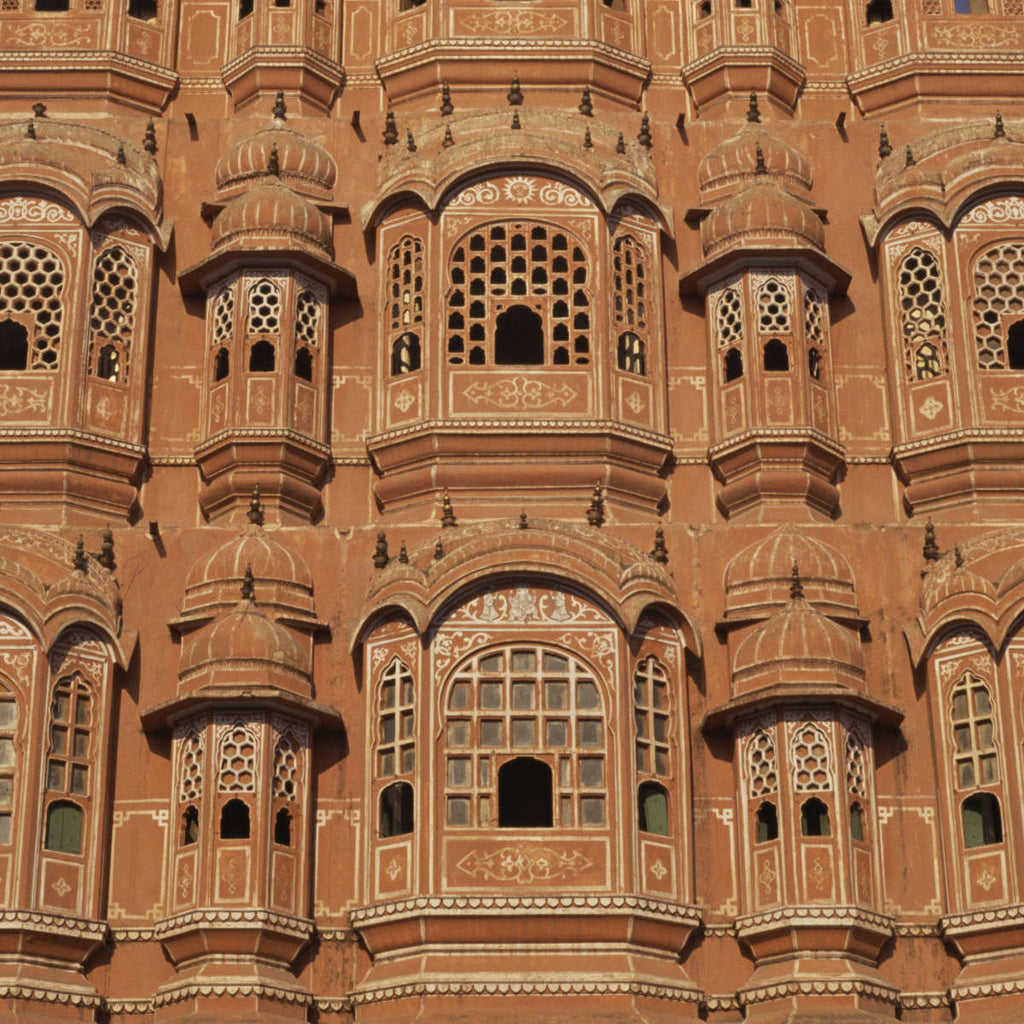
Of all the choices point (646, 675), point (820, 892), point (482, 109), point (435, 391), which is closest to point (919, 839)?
point (820, 892)

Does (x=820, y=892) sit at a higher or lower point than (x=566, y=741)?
lower

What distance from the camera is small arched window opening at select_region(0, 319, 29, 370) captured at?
1018 inches

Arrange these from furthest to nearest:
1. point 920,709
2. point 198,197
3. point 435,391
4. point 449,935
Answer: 1. point 198,197
2. point 435,391
3. point 920,709
4. point 449,935

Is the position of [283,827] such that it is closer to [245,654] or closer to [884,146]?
[245,654]

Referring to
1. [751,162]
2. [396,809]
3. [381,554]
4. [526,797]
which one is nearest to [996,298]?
[751,162]

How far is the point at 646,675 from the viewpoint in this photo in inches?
914

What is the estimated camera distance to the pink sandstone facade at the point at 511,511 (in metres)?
22.3

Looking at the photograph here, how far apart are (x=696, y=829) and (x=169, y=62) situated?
37.1 ft

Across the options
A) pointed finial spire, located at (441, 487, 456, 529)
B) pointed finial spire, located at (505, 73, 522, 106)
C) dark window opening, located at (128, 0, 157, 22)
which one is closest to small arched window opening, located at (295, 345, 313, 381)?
pointed finial spire, located at (441, 487, 456, 529)

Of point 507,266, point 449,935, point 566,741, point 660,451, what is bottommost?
point 449,935

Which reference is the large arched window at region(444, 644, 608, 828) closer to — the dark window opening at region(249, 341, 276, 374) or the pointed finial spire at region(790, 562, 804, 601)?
the pointed finial spire at region(790, 562, 804, 601)

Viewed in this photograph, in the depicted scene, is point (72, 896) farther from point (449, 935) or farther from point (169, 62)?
point (169, 62)

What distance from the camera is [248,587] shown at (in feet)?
76.8

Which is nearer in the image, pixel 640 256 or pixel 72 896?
pixel 72 896
